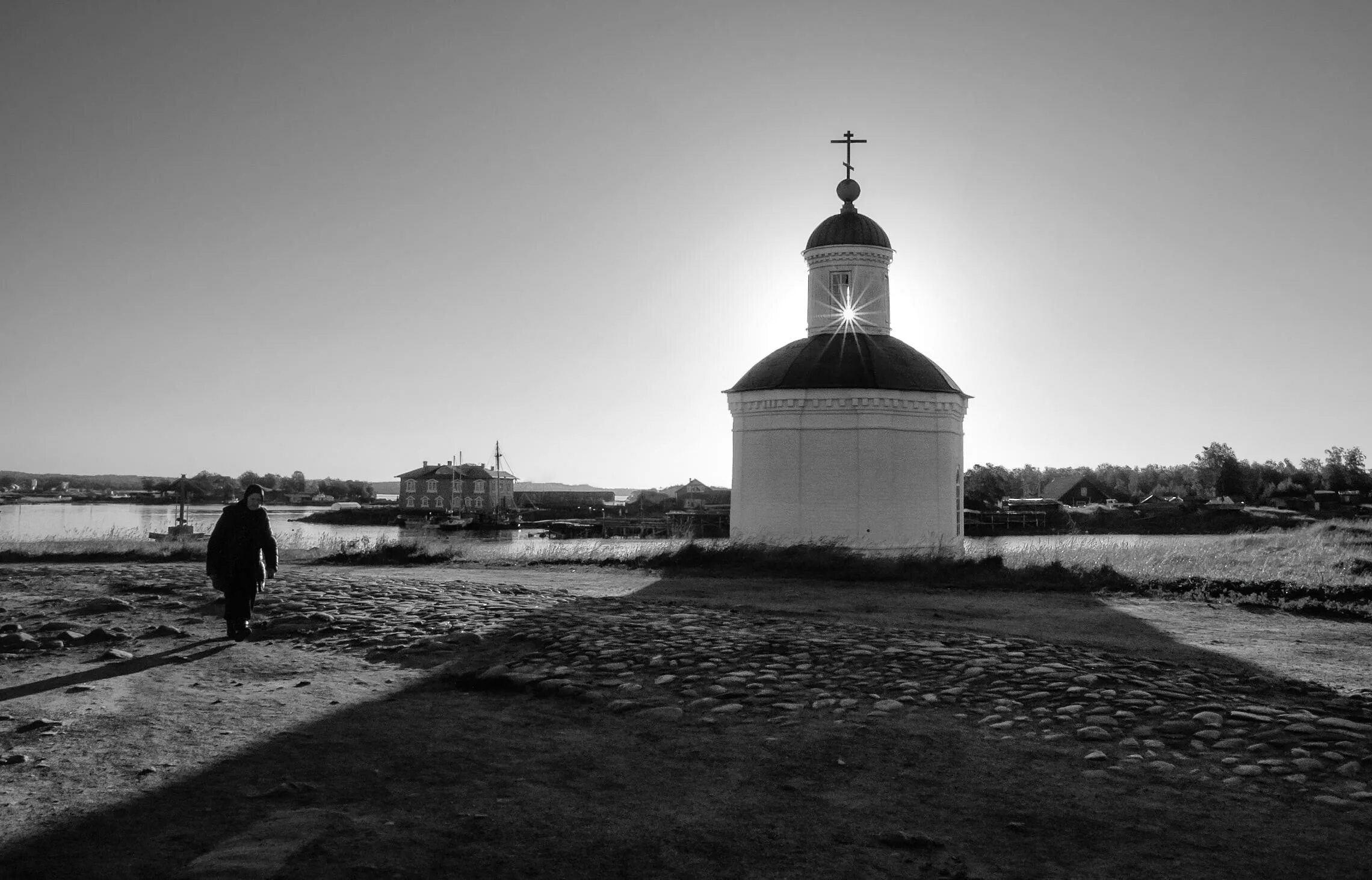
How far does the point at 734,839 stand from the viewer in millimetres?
4160

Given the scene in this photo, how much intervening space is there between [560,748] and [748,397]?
56.9ft

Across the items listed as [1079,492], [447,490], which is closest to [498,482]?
[447,490]

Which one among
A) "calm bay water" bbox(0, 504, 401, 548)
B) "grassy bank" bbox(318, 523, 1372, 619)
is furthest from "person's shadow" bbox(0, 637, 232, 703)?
"calm bay water" bbox(0, 504, 401, 548)

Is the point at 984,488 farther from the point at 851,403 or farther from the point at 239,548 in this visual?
the point at 239,548

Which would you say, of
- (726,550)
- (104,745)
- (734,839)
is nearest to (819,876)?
(734,839)

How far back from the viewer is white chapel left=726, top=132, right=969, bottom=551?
2164 cm

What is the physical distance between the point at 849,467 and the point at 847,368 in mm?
2228

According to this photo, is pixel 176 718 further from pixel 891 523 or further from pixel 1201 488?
pixel 1201 488

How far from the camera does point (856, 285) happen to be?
24219 mm

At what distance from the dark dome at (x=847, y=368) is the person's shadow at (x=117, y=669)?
15232mm

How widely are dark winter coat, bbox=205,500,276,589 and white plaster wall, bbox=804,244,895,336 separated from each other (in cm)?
1699

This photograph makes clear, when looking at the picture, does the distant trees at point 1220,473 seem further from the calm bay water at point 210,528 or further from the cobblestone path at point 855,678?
the cobblestone path at point 855,678

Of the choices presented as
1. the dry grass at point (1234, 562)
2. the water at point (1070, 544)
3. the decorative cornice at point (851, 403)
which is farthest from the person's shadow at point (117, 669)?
the decorative cornice at point (851, 403)

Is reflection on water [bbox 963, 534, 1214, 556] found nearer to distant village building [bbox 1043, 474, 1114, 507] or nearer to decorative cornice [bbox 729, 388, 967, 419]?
decorative cornice [bbox 729, 388, 967, 419]
